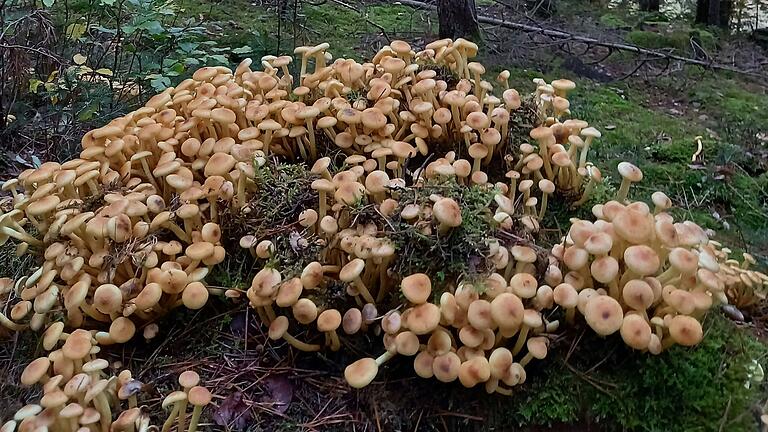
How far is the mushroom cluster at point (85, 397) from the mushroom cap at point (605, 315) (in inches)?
50.1

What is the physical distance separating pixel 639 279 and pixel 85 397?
1.85 metres

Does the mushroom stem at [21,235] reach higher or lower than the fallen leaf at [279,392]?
higher

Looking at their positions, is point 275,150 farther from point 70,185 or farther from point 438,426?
point 438,426

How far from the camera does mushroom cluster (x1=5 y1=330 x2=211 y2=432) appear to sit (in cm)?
184

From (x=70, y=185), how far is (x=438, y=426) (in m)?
1.87

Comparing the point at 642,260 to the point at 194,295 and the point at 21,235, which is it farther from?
the point at 21,235

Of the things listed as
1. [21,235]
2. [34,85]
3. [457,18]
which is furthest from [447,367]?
[457,18]

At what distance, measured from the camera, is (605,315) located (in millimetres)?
1817

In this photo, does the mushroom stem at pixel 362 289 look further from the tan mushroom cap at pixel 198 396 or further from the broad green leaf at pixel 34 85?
the broad green leaf at pixel 34 85

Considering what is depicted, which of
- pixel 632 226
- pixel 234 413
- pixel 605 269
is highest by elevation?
pixel 632 226

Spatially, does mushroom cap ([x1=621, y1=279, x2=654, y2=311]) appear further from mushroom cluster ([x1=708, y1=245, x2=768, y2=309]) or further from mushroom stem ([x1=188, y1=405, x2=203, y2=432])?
mushroom stem ([x1=188, y1=405, x2=203, y2=432])

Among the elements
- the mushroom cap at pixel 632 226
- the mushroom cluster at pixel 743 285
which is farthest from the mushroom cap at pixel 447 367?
the mushroom cluster at pixel 743 285

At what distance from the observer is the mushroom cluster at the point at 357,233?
191 centimetres

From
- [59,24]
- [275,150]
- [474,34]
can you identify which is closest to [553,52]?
[474,34]
